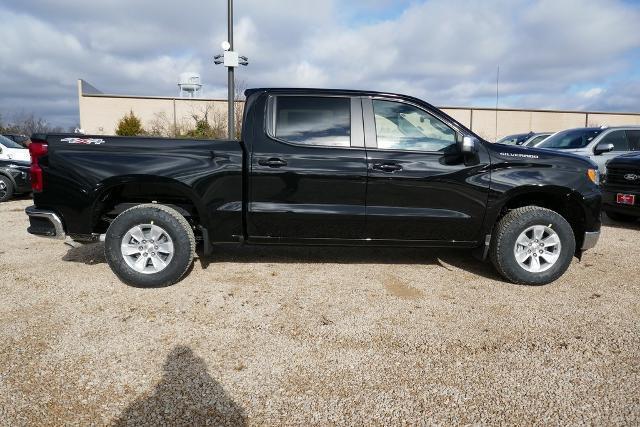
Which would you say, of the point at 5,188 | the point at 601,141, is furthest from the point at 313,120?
the point at 5,188

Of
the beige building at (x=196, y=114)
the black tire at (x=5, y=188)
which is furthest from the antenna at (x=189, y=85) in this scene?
the black tire at (x=5, y=188)

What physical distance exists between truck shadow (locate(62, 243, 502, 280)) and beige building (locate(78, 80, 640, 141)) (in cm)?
2473

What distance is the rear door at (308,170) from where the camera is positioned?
391 cm

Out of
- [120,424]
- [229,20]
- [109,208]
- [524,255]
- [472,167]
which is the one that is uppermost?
[229,20]

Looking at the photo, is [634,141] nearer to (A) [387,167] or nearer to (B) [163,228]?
(A) [387,167]

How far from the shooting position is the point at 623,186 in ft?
22.4

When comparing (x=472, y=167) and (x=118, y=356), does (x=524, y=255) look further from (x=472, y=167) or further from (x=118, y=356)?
(x=118, y=356)

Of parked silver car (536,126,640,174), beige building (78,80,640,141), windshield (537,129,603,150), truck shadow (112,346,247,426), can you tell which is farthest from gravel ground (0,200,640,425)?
beige building (78,80,640,141)

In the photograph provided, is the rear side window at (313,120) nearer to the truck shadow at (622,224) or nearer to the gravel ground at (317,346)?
the gravel ground at (317,346)

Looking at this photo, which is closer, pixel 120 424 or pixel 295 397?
pixel 120 424

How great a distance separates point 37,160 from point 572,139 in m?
9.67

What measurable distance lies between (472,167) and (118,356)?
3.28 meters

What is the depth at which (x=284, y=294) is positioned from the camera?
3840 millimetres

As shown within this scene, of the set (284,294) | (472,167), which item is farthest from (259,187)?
(472,167)
